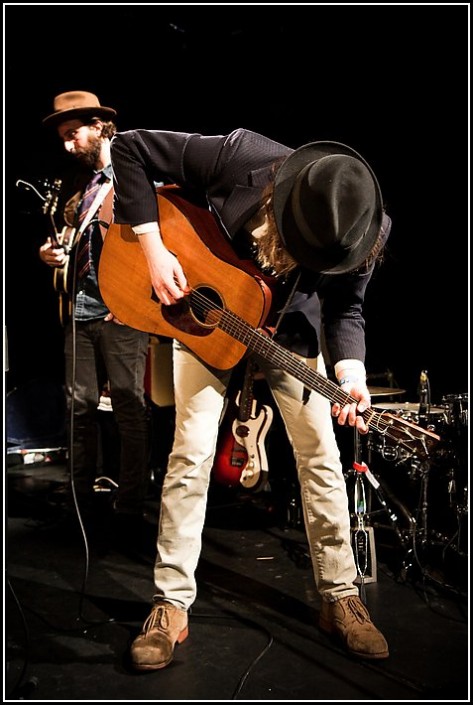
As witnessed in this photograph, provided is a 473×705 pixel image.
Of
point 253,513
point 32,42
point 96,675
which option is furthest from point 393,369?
point 32,42

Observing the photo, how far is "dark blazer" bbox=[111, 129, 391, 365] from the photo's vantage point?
2070 millimetres

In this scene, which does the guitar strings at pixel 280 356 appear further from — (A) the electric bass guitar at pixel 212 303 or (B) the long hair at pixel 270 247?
(B) the long hair at pixel 270 247

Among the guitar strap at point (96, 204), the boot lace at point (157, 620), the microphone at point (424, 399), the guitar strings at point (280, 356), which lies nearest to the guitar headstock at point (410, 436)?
the guitar strings at point (280, 356)

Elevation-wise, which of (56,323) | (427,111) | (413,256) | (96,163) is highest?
(427,111)

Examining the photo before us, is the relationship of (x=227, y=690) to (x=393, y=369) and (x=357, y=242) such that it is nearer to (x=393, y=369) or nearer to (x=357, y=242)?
(x=357, y=242)

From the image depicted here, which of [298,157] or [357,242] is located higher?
[298,157]

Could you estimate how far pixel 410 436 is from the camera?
6.46ft

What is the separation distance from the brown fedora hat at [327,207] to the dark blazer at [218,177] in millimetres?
139

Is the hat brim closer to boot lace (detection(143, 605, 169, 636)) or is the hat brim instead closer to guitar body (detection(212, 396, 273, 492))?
guitar body (detection(212, 396, 273, 492))

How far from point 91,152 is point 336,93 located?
7.32ft

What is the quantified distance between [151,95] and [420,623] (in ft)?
15.9

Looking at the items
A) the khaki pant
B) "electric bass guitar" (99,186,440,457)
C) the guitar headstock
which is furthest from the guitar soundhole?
the guitar headstock

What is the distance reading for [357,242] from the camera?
1943mm

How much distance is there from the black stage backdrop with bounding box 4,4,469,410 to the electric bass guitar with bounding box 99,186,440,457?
237 centimetres
